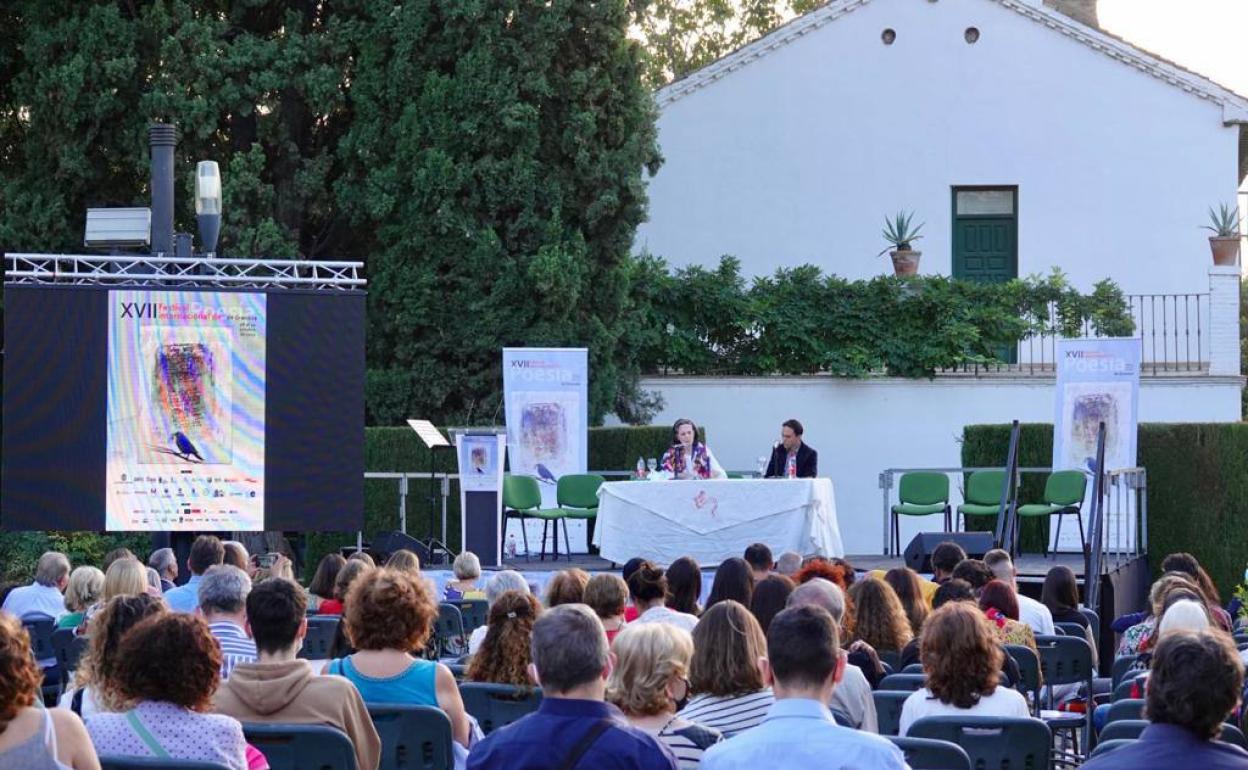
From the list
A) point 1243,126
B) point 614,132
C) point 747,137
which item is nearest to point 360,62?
point 614,132

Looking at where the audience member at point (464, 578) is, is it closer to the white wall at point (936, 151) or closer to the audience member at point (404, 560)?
the audience member at point (404, 560)

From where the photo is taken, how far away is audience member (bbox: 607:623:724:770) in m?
4.76

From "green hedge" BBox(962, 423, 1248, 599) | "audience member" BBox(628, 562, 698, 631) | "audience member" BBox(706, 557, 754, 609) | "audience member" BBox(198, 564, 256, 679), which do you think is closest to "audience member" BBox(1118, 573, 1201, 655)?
"audience member" BBox(706, 557, 754, 609)

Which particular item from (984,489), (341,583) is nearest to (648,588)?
(341,583)

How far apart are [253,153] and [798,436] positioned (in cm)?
853

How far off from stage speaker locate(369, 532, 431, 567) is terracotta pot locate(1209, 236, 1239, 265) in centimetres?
1184

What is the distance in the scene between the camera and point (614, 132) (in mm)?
21156

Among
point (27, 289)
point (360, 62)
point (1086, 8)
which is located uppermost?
point (1086, 8)

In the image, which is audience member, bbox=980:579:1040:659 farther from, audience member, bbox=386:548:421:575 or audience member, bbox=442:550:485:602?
audience member, bbox=442:550:485:602

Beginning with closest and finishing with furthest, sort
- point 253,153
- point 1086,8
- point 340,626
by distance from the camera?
point 340,626, point 253,153, point 1086,8

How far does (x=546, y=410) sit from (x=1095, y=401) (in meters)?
5.71

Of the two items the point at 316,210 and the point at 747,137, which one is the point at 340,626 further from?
the point at 747,137

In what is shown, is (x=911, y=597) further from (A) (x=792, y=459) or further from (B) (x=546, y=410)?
(B) (x=546, y=410)

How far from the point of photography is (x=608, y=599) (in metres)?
7.09
